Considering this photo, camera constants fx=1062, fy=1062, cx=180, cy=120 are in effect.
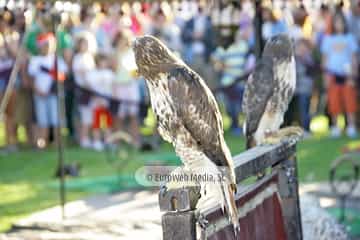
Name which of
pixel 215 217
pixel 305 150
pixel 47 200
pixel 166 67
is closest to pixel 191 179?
pixel 215 217

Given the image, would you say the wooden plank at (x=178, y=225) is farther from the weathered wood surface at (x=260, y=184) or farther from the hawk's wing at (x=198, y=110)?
the hawk's wing at (x=198, y=110)

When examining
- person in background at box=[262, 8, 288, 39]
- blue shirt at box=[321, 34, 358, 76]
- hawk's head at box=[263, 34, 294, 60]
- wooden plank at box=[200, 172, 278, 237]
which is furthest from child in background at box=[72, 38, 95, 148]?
wooden plank at box=[200, 172, 278, 237]

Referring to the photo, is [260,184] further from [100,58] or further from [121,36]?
[100,58]

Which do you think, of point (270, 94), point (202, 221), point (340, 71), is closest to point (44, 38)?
point (340, 71)

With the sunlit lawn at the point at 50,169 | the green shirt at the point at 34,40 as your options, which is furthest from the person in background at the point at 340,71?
the green shirt at the point at 34,40

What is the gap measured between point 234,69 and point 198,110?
13.1m

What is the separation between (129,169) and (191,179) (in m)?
9.92

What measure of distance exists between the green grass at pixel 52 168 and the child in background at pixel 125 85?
0.83 m

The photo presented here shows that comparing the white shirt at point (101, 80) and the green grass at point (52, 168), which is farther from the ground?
the white shirt at point (101, 80)

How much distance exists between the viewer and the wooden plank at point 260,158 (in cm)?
589

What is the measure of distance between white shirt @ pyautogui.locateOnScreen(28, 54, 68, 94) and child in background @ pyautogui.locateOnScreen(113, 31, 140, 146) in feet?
2.99

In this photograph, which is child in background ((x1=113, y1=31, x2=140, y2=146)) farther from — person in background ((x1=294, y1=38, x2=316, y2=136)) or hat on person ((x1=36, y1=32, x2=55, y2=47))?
person in background ((x1=294, y1=38, x2=316, y2=136))

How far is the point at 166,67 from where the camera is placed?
18.5 ft

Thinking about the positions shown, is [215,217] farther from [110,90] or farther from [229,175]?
[110,90]
